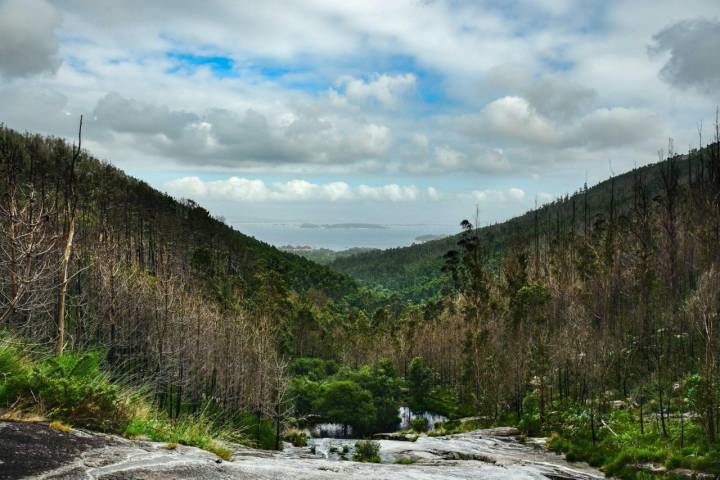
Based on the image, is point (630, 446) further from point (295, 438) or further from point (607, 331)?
point (295, 438)

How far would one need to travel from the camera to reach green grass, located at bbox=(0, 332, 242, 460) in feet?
31.3

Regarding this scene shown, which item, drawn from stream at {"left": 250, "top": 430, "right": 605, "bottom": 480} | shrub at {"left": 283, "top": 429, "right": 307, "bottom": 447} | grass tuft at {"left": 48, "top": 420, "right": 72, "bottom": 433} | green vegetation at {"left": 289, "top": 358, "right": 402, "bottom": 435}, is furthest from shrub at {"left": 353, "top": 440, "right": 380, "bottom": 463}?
green vegetation at {"left": 289, "top": 358, "right": 402, "bottom": 435}

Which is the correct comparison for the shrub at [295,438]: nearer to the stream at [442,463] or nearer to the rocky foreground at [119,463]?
the stream at [442,463]

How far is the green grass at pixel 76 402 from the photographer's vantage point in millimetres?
9531

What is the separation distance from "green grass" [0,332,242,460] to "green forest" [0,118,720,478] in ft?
0.13

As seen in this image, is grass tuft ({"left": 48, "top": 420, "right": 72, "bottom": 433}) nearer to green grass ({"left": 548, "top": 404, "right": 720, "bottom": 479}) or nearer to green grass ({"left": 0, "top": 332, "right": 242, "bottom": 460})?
green grass ({"left": 0, "top": 332, "right": 242, "bottom": 460})

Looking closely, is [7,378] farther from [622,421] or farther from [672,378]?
[672,378]

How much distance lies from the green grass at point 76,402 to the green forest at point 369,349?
39 millimetres

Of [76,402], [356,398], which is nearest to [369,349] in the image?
[356,398]

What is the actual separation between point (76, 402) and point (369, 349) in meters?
102

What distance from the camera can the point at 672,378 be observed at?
127ft

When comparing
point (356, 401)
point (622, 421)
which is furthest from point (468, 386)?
point (622, 421)

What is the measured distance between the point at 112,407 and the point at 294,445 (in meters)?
A: 46.1

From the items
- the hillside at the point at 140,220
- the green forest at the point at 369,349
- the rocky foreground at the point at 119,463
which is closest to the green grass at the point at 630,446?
the green forest at the point at 369,349
